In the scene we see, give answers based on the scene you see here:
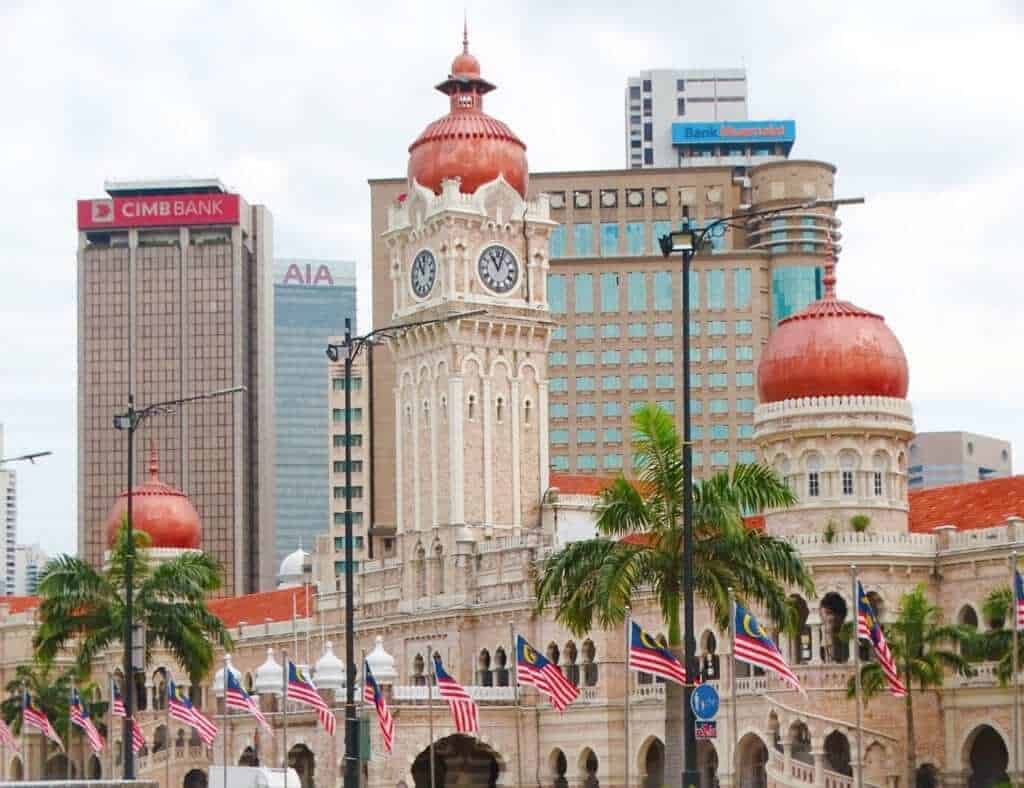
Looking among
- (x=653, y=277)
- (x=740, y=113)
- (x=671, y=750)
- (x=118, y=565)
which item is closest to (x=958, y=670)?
(x=671, y=750)

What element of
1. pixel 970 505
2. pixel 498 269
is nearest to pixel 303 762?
pixel 498 269

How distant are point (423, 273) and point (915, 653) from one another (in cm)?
3532

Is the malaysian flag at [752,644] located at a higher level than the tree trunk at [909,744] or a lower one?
higher

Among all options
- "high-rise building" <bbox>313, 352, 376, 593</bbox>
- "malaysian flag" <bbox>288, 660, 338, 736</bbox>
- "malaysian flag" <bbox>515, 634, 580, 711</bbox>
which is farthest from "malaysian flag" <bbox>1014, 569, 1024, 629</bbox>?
"high-rise building" <bbox>313, 352, 376, 593</bbox>

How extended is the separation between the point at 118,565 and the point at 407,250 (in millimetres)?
24159

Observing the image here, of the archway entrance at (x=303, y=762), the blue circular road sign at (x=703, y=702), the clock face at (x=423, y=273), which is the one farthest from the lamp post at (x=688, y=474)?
the clock face at (x=423, y=273)

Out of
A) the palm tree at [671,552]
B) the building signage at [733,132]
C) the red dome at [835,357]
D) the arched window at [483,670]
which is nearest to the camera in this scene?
the palm tree at [671,552]

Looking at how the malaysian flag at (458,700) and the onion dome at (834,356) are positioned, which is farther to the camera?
the onion dome at (834,356)

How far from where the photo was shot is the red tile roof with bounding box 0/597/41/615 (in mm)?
134375

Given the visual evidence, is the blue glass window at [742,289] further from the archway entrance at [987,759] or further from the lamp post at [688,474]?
the lamp post at [688,474]

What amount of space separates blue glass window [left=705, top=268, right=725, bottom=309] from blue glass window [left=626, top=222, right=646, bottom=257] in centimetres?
668

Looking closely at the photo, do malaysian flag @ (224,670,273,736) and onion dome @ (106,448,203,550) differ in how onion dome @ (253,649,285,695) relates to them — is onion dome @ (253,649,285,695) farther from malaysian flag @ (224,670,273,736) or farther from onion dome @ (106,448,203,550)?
onion dome @ (106,448,203,550)

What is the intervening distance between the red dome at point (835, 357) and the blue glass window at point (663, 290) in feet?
273

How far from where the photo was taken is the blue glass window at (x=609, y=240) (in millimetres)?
166625
